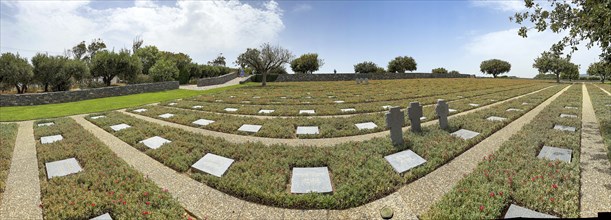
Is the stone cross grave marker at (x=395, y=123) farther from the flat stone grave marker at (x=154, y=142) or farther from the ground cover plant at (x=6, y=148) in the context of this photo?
the ground cover plant at (x=6, y=148)

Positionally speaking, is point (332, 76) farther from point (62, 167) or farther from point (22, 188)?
point (22, 188)

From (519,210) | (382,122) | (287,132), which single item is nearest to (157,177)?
(287,132)

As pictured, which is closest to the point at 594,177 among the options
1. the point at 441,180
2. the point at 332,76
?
the point at 441,180

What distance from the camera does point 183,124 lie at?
10172 millimetres

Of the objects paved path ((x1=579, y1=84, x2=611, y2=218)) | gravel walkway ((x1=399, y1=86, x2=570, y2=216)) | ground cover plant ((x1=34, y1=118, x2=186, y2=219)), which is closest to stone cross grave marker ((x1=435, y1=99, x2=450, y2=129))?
gravel walkway ((x1=399, y1=86, x2=570, y2=216))

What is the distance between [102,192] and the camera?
432 centimetres

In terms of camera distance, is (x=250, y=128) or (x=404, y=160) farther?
(x=250, y=128)

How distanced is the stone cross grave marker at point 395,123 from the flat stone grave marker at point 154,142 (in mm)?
6365

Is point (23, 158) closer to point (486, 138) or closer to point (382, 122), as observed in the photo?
point (382, 122)

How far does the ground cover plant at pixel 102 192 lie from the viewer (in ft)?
12.4

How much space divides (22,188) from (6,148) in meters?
3.99

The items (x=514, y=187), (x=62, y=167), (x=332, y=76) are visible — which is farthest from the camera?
(x=332, y=76)

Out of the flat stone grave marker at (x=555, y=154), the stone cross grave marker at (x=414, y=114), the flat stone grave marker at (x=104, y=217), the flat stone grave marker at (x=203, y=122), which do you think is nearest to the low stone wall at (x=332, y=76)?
the flat stone grave marker at (x=203, y=122)

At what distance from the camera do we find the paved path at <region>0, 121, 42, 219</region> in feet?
13.1
